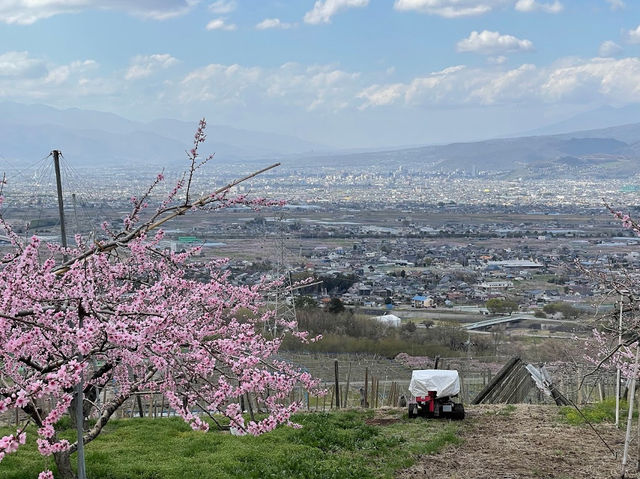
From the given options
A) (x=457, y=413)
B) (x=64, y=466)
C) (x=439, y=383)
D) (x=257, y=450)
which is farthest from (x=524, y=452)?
(x=64, y=466)

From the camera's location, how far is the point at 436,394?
10203 millimetres

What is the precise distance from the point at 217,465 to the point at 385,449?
88.2 inches

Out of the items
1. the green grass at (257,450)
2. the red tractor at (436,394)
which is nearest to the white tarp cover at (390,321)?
the red tractor at (436,394)

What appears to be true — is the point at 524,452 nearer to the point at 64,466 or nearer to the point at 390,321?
the point at 64,466

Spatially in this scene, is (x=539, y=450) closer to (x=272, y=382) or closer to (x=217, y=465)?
(x=217, y=465)

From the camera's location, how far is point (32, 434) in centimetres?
895

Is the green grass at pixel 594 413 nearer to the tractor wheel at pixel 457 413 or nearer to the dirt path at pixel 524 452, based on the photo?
the dirt path at pixel 524 452

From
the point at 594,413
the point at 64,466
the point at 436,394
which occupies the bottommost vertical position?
the point at 594,413

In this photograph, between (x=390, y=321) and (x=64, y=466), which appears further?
(x=390, y=321)

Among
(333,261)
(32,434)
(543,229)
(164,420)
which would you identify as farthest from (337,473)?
(543,229)

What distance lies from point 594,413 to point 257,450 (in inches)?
215

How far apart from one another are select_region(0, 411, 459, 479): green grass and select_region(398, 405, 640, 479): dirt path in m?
0.32

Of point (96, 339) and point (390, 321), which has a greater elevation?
point (96, 339)

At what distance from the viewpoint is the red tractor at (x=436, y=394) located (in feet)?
33.3
